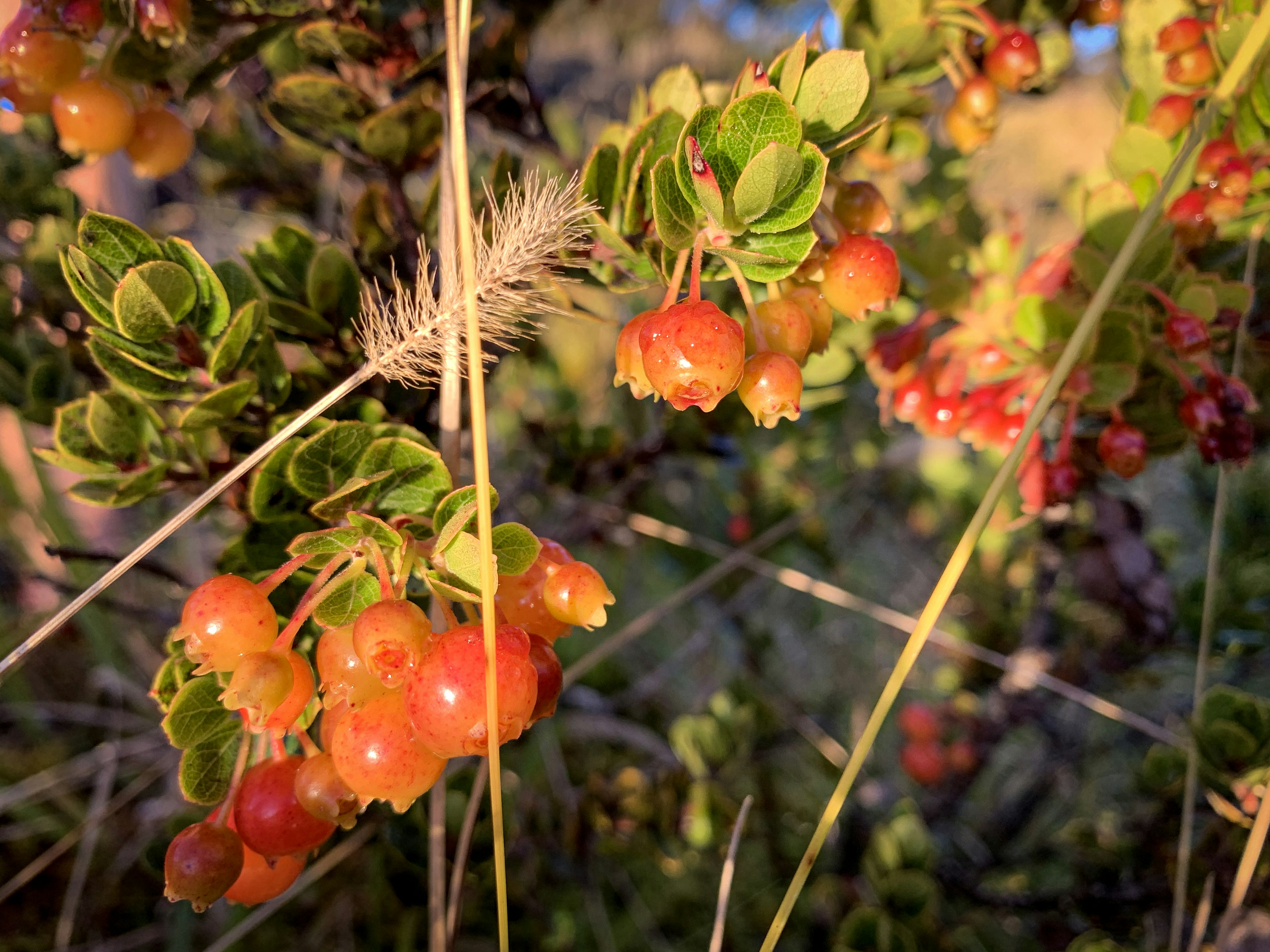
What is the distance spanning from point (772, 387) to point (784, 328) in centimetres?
7

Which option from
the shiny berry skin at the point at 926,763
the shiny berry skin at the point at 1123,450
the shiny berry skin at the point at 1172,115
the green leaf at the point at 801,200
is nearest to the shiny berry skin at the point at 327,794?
the green leaf at the point at 801,200

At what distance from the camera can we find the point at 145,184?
214 centimetres

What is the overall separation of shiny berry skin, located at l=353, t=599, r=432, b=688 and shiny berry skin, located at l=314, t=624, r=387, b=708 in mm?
32

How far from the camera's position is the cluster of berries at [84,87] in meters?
0.76

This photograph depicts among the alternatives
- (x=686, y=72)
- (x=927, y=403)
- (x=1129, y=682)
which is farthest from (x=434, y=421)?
(x=1129, y=682)

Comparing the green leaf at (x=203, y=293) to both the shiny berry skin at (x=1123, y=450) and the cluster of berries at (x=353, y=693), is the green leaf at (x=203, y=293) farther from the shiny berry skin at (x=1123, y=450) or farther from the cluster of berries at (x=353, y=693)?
the shiny berry skin at (x=1123, y=450)

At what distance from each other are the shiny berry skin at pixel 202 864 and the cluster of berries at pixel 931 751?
5.64 feet

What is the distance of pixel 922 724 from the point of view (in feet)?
6.49

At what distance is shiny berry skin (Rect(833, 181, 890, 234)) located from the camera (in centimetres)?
73

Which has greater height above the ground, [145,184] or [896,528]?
[145,184]

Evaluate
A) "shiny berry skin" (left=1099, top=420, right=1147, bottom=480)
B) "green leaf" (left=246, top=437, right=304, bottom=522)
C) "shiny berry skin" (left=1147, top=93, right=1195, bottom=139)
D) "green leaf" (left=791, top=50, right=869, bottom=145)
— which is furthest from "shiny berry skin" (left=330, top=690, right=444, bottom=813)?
"shiny berry skin" (left=1147, top=93, right=1195, bottom=139)

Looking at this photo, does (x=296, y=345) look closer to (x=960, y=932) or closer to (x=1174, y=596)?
(x=960, y=932)

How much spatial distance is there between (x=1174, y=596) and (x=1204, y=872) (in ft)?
1.65

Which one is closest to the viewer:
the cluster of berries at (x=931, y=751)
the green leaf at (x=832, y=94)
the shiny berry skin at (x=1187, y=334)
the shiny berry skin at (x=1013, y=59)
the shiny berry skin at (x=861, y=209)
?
the green leaf at (x=832, y=94)
